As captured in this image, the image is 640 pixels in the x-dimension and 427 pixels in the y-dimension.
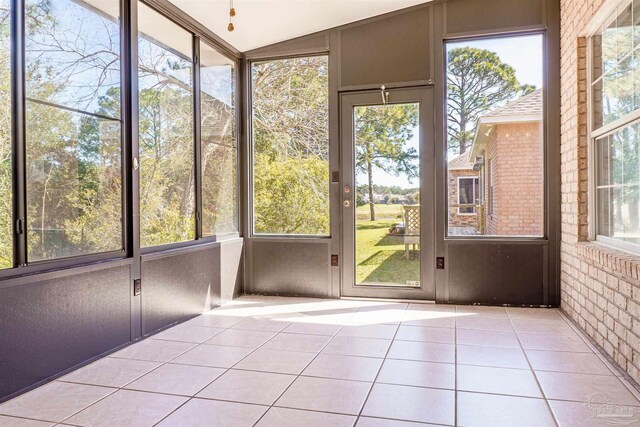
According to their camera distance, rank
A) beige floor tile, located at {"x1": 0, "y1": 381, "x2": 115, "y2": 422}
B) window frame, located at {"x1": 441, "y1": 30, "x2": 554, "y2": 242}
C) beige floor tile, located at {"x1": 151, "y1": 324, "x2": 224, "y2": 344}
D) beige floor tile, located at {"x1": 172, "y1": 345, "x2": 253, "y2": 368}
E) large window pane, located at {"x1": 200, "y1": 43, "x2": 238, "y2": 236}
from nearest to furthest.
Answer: beige floor tile, located at {"x1": 0, "y1": 381, "x2": 115, "y2": 422}
beige floor tile, located at {"x1": 172, "y1": 345, "x2": 253, "y2": 368}
beige floor tile, located at {"x1": 151, "y1": 324, "x2": 224, "y2": 344}
window frame, located at {"x1": 441, "y1": 30, "x2": 554, "y2": 242}
large window pane, located at {"x1": 200, "y1": 43, "x2": 238, "y2": 236}

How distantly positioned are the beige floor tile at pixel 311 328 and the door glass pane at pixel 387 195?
1.02m

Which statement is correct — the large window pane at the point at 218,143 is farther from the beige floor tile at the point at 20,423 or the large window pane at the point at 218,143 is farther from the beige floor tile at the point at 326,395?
the beige floor tile at the point at 20,423

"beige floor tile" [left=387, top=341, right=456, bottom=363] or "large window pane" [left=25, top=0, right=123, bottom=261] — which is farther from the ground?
"large window pane" [left=25, top=0, right=123, bottom=261]

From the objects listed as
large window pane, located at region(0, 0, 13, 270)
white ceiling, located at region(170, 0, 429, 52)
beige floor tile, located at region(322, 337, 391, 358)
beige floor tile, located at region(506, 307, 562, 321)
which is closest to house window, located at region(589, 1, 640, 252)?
beige floor tile, located at region(506, 307, 562, 321)

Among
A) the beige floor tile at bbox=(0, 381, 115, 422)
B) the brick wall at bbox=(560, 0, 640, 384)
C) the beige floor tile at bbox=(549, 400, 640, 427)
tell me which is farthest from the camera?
the brick wall at bbox=(560, 0, 640, 384)

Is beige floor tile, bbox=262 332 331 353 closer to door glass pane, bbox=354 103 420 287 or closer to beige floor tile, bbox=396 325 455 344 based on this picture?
beige floor tile, bbox=396 325 455 344

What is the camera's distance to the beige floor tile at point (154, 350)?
2.89 meters

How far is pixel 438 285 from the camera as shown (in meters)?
4.29

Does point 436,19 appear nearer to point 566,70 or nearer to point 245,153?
point 566,70

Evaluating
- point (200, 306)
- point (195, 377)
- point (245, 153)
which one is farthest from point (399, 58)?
point (195, 377)

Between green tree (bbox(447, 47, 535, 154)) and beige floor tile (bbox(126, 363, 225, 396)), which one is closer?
beige floor tile (bbox(126, 363, 225, 396))

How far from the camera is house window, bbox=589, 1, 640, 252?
8.56ft

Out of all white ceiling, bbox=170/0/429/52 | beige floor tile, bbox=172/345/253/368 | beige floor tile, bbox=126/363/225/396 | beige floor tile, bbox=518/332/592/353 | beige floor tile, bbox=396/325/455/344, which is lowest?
beige floor tile, bbox=126/363/225/396

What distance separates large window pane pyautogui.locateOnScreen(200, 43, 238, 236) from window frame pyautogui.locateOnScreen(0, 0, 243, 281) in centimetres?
7
